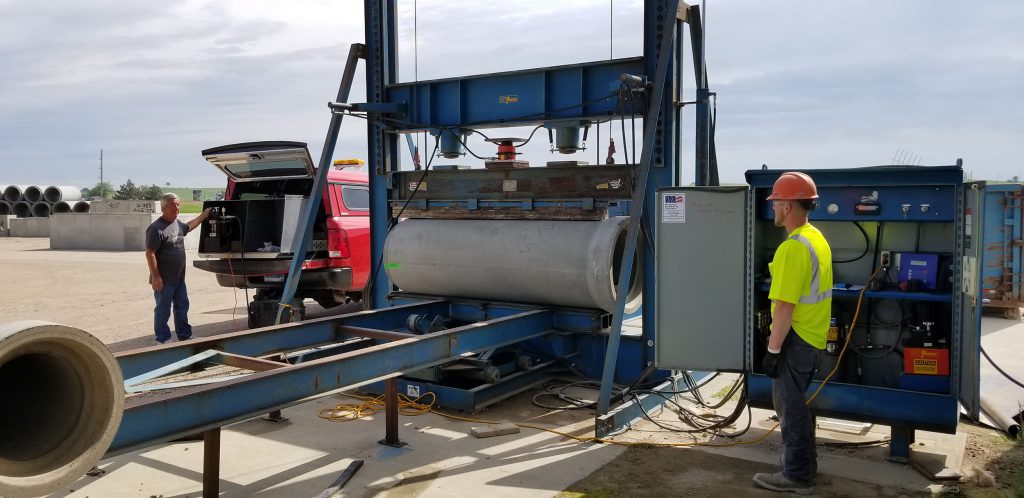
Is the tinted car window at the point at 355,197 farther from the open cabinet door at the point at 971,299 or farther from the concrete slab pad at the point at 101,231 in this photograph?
the concrete slab pad at the point at 101,231

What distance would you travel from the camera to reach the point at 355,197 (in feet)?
36.8

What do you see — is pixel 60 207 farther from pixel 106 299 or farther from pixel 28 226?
pixel 106 299

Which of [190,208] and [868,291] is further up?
[190,208]

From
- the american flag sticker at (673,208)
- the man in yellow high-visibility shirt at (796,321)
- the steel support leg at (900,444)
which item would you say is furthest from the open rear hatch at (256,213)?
the steel support leg at (900,444)

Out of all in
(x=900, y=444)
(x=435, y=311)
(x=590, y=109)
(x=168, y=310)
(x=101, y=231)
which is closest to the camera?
(x=900, y=444)

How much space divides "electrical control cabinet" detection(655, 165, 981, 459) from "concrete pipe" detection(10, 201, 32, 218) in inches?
1422

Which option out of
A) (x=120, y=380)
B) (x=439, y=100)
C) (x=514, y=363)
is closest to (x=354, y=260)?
(x=439, y=100)

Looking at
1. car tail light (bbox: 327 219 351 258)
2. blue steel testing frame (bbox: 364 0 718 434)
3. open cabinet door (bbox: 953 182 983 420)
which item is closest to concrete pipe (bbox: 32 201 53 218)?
car tail light (bbox: 327 219 351 258)

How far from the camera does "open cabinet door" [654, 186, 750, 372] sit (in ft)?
19.2

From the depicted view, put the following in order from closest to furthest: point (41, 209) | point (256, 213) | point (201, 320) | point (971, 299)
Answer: point (971, 299), point (256, 213), point (201, 320), point (41, 209)

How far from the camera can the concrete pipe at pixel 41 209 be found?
34844 millimetres

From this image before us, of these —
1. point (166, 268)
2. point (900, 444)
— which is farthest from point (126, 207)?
point (900, 444)

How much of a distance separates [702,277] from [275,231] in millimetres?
5993

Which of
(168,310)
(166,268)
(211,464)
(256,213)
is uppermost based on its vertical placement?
(256,213)
